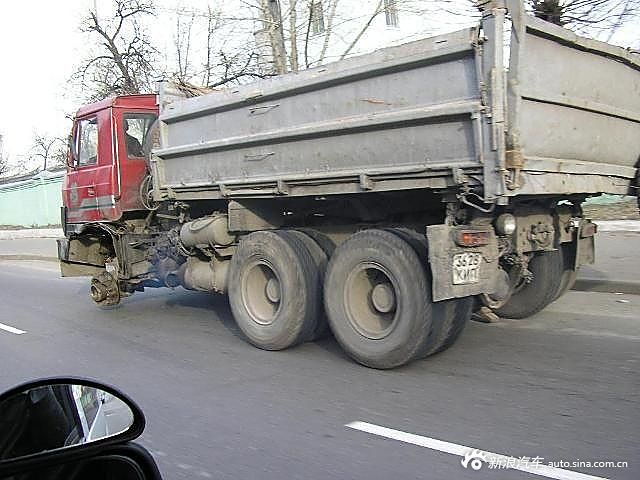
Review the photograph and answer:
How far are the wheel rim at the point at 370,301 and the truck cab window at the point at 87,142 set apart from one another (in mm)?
4788

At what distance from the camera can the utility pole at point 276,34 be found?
44.4 ft

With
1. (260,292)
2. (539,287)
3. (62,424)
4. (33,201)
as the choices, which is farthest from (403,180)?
(33,201)

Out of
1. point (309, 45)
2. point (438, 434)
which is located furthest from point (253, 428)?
point (309, 45)

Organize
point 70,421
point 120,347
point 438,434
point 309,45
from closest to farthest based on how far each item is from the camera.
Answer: point 70,421 → point 438,434 → point 120,347 → point 309,45

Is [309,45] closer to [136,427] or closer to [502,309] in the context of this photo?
[502,309]

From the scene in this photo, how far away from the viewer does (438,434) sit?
4.07 meters

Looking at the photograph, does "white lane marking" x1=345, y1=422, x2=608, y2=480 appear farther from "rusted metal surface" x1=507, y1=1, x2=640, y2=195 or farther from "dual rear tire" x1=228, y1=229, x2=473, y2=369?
"rusted metal surface" x1=507, y1=1, x2=640, y2=195

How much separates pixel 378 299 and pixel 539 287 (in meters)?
2.39

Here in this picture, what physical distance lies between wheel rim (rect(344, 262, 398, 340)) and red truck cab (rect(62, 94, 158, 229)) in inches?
161

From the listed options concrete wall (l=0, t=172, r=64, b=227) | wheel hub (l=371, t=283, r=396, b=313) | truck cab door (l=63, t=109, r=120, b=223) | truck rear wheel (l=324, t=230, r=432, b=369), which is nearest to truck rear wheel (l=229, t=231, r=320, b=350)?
truck rear wheel (l=324, t=230, r=432, b=369)

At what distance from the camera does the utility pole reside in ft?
44.4

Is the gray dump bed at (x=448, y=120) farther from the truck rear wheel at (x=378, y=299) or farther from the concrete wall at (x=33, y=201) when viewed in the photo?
the concrete wall at (x=33, y=201)

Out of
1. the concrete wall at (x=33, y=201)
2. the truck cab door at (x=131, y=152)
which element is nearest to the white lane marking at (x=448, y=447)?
the truck cab door at (x=131, y=152)

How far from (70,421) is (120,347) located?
5.35 m
